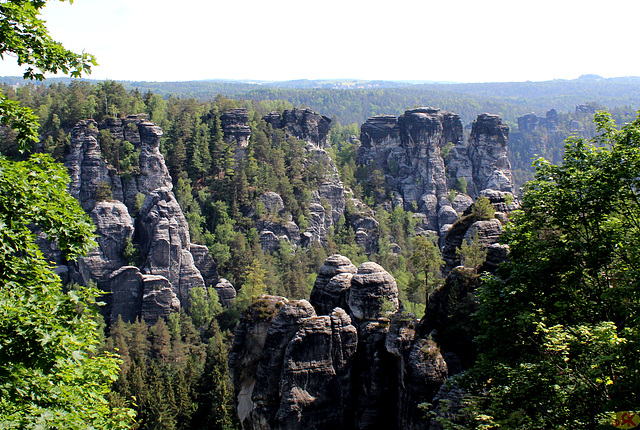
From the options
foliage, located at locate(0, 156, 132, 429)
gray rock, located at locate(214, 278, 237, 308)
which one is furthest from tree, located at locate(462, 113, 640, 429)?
gray rock, located at locate(214, 278, 237, 308)

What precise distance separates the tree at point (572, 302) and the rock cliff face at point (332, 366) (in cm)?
986

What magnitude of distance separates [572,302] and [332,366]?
50.3 feet

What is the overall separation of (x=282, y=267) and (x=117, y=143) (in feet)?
90.4

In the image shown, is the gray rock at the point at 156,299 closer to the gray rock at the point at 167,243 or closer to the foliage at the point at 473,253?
the gray rock at the point at 167,243

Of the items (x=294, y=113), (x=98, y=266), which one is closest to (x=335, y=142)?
(x=294, y=113)

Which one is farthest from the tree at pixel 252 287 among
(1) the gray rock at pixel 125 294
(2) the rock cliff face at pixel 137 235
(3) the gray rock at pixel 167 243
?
(1) the gray rock at pixel 125 294

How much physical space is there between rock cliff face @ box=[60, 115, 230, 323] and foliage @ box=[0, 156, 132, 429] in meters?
50.2

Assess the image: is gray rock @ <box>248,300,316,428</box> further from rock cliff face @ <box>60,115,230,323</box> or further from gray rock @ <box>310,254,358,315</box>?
rock cliff face @ <box>60,115,230,323</box>

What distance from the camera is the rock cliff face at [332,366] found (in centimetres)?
2434

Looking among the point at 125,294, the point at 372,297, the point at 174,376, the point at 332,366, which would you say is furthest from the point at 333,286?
the point at 125,294

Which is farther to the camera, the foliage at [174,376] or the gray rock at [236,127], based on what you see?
the gray rock at [236,127]

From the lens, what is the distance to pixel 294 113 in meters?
91.9

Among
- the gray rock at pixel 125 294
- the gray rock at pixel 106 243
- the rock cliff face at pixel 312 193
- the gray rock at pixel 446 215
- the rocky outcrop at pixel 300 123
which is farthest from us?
the rocky outcrop at pixel 300 123

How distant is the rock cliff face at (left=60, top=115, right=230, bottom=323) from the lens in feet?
188
